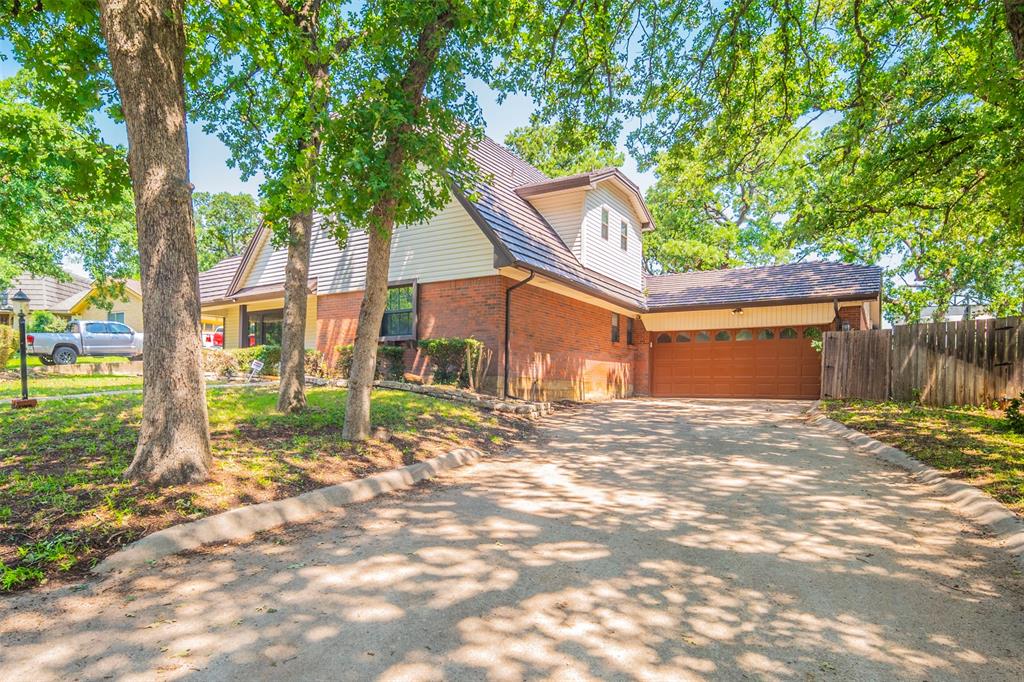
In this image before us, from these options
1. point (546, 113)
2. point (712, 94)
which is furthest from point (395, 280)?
point (712, 94)

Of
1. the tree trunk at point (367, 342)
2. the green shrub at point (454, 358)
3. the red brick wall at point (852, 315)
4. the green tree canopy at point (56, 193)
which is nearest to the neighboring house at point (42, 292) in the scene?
the green tree canopy at point (56, 193)

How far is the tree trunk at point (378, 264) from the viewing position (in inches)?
275

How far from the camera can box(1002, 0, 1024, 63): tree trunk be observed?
20.8 feet

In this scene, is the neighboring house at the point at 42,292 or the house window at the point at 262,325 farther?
the neighboring house at the point at 42,292

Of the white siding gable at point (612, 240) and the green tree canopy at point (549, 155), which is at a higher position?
the green tree canopy at point (549, 155)

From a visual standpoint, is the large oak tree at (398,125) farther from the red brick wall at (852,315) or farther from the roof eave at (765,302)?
the red brick wall at (852,315)

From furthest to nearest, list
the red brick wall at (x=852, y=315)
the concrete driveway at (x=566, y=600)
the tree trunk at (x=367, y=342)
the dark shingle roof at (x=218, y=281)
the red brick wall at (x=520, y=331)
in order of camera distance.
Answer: the dark shingle roof at (x=218, y=281) → the red brick wall at (x=852, y=315) → the red brick wall at (x=520, y=331) → the tree trunk at (x=367, y=342) → the concrete driveway at (x=566, y=600)

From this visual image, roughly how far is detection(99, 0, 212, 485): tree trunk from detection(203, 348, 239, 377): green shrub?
13.6m

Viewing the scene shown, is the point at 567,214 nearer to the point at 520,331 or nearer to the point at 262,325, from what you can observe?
the point at 520,331

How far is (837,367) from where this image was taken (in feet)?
45.2

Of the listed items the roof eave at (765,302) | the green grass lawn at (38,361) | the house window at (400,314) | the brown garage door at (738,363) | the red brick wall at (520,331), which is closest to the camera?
the red brick wall at (520,331)

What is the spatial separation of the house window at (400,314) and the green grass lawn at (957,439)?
10.3 metres

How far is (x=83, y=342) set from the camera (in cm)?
2225

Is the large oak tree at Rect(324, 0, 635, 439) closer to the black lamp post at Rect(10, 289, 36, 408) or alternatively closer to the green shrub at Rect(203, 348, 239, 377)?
the black lamp post at Rect(10, 289, 36, 408)
